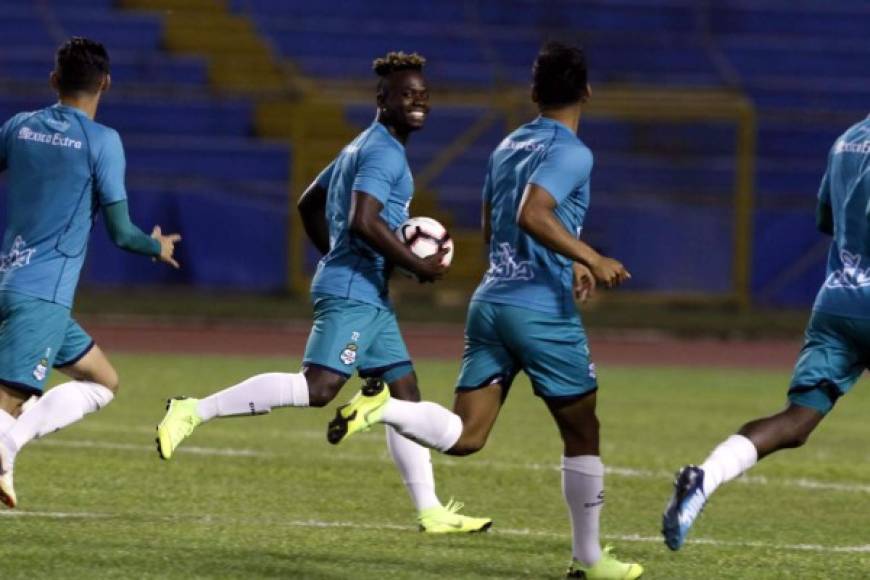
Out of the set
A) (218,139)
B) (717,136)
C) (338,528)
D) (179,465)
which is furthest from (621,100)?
(338,528)

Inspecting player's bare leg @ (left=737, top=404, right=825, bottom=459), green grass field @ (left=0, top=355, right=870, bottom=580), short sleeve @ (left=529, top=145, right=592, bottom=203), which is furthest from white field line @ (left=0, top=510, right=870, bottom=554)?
short sleeve @ (left=529, top=145, right=592, bottom=203)

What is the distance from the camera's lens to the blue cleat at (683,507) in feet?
24.7

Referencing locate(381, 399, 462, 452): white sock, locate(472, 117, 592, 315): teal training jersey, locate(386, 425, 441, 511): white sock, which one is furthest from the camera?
locate(386, 425, 441, 511): white sock

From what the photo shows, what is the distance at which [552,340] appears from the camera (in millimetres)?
8188

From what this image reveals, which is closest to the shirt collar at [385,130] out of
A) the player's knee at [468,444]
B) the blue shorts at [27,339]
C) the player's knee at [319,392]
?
the player's knee at [319,392]

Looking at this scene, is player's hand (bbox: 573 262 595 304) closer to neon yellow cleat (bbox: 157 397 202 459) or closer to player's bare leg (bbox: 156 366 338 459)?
player's bare leg (bbox: 156 366 338 459)

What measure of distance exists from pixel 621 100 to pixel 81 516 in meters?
20.4

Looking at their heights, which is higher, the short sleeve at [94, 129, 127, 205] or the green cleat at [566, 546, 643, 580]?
the short sleeve at [94, 129, 127, 205]

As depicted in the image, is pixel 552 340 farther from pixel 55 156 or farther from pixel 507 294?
pixel 55 156

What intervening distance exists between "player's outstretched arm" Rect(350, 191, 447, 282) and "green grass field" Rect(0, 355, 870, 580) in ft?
4.10

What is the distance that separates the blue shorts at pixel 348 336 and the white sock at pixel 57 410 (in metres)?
1.10

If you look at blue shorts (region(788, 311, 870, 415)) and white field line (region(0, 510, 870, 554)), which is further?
white field line (region(0, 510, 870, 554))

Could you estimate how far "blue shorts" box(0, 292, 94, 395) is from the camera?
8.70m

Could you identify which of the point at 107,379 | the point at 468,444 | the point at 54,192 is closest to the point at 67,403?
the point at 107,379
